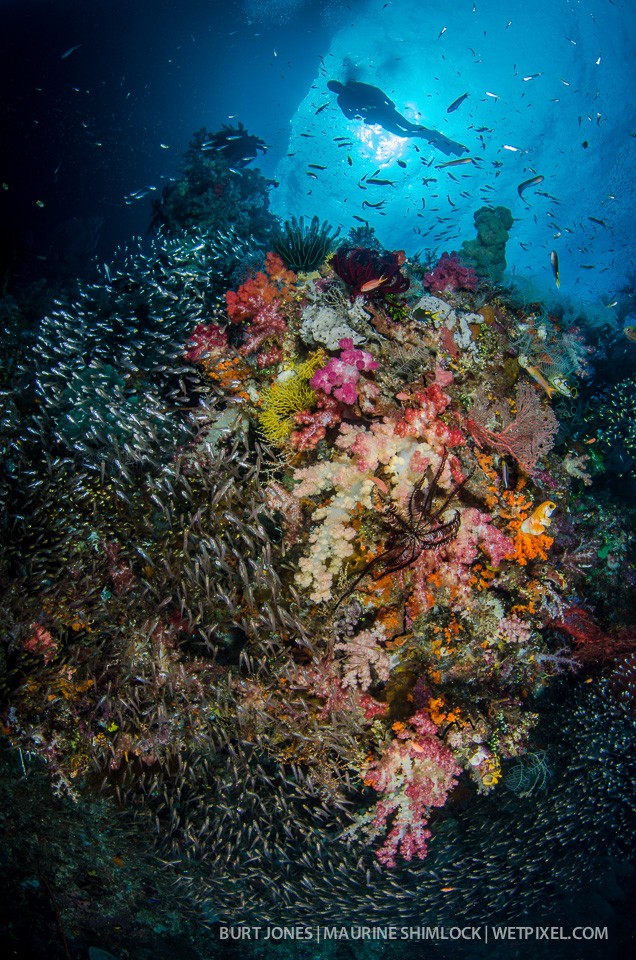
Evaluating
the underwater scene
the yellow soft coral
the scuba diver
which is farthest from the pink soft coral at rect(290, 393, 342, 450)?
the scuba diver

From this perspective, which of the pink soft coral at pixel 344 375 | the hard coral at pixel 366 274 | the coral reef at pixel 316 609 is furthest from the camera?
the hard coral at pixel 366 274

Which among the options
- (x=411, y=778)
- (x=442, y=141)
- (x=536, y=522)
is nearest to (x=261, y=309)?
(x=536, y=522)

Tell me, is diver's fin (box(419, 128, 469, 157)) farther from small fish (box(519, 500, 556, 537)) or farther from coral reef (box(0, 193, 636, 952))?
small fish (box(519, 500, 556, 537))

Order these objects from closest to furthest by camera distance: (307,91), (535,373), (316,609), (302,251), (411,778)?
(316,609), (411,778), (535,373), (302,251), (307,91)

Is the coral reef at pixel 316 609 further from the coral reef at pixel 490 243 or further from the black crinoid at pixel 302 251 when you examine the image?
the coral reef at pixel 490 243

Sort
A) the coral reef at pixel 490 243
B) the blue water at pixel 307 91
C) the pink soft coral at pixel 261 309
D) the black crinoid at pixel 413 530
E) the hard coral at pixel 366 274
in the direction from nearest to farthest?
the black crinoid at pixel 413 530 < the hard coral at pixel 366 274 < the pink soft coral at pixel 261 309 < the coral reef at pixel 490 243 < the blue water at pixel 307 91

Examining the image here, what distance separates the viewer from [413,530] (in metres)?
4.16

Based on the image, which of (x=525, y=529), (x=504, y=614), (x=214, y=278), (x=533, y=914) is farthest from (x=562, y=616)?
(x=533, y=914)

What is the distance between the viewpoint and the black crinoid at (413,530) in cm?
417

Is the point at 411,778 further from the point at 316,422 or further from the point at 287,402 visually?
the point at 287,402

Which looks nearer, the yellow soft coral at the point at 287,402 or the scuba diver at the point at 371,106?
the yellow soft coral at the point at 287,402

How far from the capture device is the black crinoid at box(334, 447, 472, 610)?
4168mm

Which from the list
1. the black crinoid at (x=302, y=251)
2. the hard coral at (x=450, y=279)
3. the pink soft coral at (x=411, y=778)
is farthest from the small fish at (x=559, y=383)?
the pink soft coral at (x=411, y=778)

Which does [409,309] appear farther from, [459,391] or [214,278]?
[214,278]
